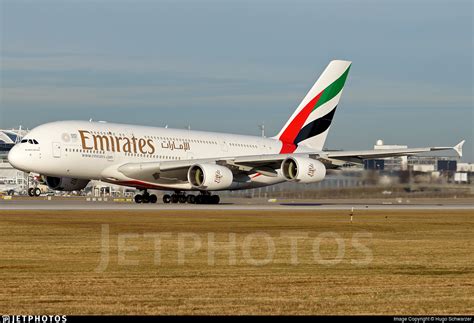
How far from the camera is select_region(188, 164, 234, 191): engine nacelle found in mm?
58281

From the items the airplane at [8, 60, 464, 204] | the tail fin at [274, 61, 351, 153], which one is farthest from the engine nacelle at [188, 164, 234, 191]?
the tail fin at [274, 61, 351, 153]

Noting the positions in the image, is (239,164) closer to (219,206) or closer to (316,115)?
(219,206)

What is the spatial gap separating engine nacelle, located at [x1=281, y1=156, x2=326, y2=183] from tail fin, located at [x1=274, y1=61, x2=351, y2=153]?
31.0ft

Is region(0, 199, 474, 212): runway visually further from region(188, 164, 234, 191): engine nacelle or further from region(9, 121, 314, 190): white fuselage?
region(9, 121, 314, 190): white fuselage

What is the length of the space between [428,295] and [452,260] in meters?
6.88

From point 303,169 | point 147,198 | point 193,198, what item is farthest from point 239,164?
point 147,198

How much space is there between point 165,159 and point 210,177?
4.62m

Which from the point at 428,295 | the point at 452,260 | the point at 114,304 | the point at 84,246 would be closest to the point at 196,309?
the point at 114,304

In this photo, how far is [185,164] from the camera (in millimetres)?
59094

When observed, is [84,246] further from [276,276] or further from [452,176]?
[452,176]

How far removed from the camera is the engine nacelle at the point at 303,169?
190ft

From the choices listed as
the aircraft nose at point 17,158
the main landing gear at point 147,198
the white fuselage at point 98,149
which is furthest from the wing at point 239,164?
the aircraft nose at point 17,158

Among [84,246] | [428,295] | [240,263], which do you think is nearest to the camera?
[428,295]

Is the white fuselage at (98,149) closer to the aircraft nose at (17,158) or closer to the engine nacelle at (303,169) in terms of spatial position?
the aircraft nose at (17,158)
